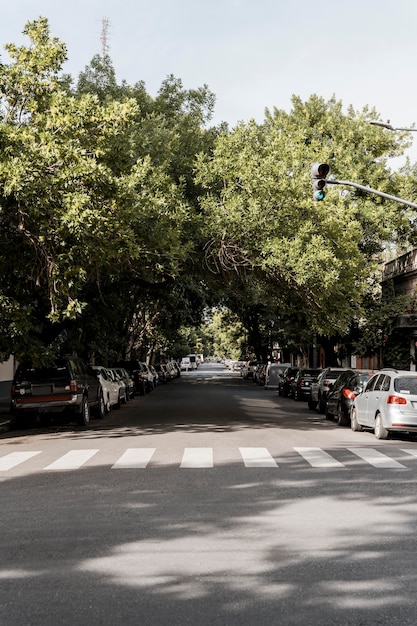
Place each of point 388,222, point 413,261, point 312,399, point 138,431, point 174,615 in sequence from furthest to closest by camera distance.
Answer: point 413,261
point 388,222
point 312,399
point 138,431
point 174,615

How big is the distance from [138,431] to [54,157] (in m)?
6.72

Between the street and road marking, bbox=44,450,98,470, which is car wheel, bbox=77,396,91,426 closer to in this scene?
the street

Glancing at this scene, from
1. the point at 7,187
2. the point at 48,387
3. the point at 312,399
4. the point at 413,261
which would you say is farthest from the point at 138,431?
the point at 413,261

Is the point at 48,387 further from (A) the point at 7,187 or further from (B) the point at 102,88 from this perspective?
(B) the point at 102,88

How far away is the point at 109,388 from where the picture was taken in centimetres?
3064

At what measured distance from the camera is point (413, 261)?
44688 mm

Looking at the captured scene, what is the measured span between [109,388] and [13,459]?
16.1 meters

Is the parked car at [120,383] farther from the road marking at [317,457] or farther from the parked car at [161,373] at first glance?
the parked car at [161,373]

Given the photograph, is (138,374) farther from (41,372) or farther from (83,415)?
(41,372)

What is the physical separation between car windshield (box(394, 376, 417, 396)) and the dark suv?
8.70 meters

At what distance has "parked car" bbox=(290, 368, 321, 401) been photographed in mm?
39156

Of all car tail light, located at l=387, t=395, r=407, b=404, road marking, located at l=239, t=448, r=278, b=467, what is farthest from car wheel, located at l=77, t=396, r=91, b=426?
car tail light, located at l=387, t=395, r=407, b=404

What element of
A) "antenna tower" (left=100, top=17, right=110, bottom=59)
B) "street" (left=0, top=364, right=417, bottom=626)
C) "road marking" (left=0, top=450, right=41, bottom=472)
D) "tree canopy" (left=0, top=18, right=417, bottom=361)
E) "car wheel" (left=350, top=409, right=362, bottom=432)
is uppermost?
"antenna tower" (left=100, top=17, right=110, bottom=59)

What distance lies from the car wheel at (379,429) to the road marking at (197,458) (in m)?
4.63
